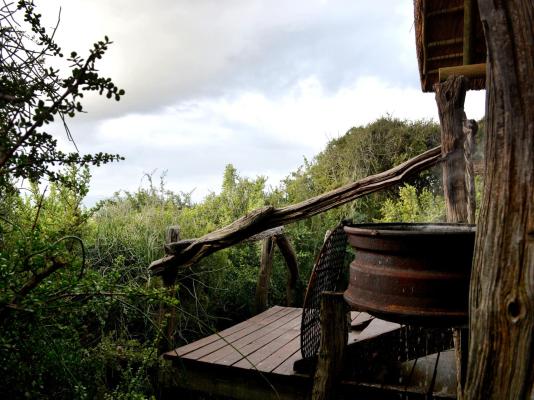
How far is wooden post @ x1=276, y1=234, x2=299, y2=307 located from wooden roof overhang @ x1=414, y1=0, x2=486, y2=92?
220 cm

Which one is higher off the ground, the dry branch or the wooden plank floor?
the dry branch

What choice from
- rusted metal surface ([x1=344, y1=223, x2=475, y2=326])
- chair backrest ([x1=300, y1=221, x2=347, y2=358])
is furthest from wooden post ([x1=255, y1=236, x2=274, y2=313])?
rusted metal surface ([x1=344, y1=223, x2=475, y2=326])

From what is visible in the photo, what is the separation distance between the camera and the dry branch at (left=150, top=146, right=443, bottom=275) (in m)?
3.08

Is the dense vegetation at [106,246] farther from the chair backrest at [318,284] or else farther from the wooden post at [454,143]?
the wooden post at [454,143]

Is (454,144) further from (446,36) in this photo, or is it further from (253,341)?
(253,341)

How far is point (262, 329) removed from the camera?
439 centimetres

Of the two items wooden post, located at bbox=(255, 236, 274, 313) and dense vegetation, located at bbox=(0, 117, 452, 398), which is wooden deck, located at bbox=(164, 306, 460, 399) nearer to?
dense vegetation, located at bbox=(0, 117, 452, 398)

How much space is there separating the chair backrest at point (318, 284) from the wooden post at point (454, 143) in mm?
794

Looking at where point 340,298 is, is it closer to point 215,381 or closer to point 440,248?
point 440,248

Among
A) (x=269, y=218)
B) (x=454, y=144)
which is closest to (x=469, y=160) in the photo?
(x=454, y=144)

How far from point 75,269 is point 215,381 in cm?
236

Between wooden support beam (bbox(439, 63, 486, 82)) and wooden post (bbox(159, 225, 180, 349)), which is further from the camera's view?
wooden support beam (bbox(439, 63, 486, 82))

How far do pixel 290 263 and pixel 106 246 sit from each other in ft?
6.43

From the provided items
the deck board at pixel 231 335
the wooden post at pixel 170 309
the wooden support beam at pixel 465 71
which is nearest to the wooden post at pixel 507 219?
the wooden post at pixel 170 309
